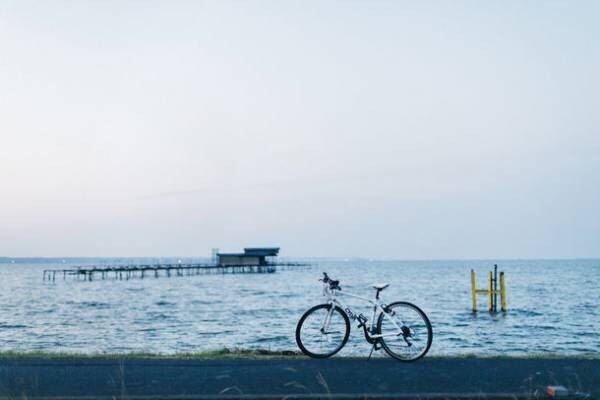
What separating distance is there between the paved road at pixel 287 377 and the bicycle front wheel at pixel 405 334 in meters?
0.22

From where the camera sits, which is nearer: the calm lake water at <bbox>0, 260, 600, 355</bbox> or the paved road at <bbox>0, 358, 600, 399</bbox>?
the paved road at <bbox>0, 358, 600, 399</bbox>

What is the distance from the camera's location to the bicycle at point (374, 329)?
9219 mm

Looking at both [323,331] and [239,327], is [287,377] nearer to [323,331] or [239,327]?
[323,331]

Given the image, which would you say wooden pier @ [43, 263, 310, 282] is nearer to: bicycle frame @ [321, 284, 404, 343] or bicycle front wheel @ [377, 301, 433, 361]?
bicycle frame @ [321, 284, 404, 343]

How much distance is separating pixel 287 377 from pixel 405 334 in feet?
7.45

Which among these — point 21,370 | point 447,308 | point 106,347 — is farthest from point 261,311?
point 21,370

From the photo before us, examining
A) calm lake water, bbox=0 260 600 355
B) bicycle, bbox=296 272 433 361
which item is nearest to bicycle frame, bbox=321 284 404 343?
bicycle, bbox=296 272 433 361

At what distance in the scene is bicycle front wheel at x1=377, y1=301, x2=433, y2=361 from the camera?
9.19 m

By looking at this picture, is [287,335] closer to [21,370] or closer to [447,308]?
[21,370]

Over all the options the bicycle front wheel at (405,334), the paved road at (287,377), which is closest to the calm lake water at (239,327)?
the bicycle front wheel at (405,334)

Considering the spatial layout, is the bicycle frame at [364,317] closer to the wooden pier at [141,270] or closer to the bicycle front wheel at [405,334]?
the bicycle front wheel at [405,334]

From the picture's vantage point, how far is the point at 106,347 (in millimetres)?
23141

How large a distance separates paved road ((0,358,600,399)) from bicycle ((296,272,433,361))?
10.5 inches

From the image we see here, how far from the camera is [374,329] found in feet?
30.8
